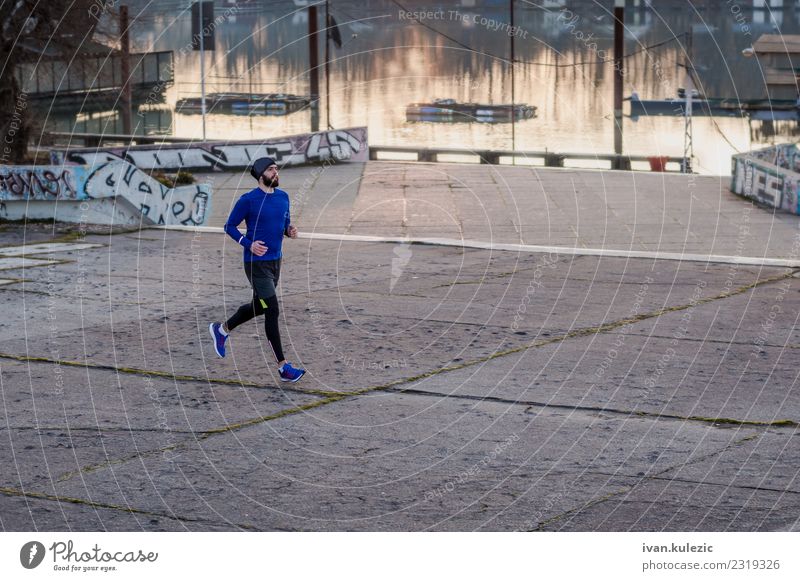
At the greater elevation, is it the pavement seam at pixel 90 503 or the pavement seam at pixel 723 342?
the pavement seam at pixel 723 342

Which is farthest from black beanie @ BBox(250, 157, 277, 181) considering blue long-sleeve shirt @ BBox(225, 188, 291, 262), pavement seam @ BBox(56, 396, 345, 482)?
pavement seam @ BBox(56, 396, 345, 482)

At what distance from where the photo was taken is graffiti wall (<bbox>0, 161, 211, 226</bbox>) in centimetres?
2181

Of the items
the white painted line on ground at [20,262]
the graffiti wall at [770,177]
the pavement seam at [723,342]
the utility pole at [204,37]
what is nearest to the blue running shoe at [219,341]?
the pavement seam at [723,342]

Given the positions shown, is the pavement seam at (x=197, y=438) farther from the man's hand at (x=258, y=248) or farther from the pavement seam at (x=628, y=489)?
the pavement seam at (x=628, y=489)

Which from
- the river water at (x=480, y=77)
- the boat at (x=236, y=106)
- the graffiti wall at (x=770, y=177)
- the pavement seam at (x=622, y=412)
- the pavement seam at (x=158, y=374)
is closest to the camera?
the pavement seam at (x=622, y=412)

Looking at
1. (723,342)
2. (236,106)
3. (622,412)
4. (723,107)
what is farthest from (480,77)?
(622,412)

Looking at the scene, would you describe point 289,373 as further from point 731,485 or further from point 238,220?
point 731,485

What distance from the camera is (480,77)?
142250 mm

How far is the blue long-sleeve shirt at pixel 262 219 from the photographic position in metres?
11.4

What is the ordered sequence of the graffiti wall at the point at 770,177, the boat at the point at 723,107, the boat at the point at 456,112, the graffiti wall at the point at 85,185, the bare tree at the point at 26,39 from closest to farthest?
the graffiti wall at the point at 85,185
the graffiti wall at the point at 770,177
the bare tree at the point at 26,39
the boat at the point at 456,112
the boat at the point at 723,107

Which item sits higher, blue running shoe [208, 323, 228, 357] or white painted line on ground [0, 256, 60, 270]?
white painted line on ground [0, 256, 60, 270]

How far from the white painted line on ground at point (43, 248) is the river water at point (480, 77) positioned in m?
6.76

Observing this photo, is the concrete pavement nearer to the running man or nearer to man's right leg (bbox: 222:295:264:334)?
man's right leg (bbox: 222:295:264:334)

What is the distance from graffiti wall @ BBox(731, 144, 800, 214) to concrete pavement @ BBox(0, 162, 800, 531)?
10.5 metres
